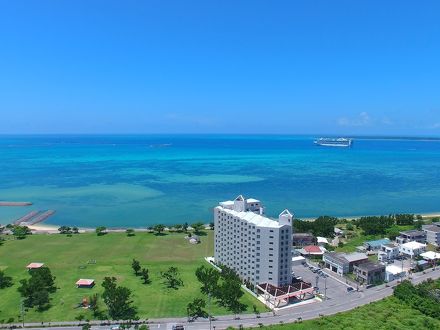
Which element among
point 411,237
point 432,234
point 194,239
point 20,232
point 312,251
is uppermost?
point 432,234

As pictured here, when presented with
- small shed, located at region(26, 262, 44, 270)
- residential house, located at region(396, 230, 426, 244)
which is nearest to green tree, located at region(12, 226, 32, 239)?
small shed, located at region(26, 262, 44, 270)

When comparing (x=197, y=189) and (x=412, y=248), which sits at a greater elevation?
(x=412, y=248)

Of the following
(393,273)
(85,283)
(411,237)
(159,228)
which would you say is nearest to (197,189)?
(159,228)

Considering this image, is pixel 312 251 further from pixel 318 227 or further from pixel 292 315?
pixel 292 315

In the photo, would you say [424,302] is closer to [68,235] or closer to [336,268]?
[336,268]

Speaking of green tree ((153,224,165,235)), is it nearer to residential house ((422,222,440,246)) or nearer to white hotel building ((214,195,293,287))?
white hotel building ((214,195,293,287))
